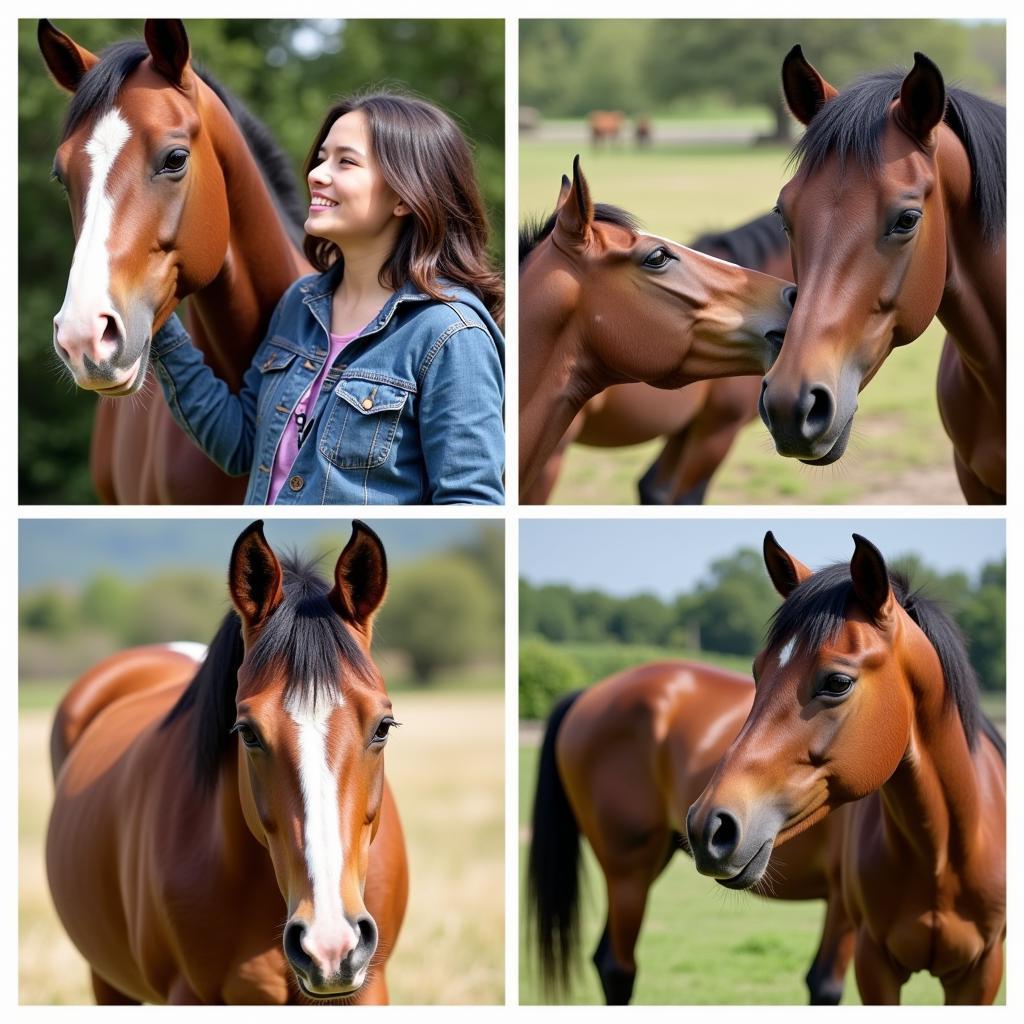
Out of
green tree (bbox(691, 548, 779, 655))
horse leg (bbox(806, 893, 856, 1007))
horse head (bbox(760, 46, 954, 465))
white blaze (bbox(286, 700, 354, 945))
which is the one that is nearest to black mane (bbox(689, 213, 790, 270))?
Result: horse head (bbox(760, 46, 954, 465))

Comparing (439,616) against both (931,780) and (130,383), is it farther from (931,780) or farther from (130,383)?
(130,383)

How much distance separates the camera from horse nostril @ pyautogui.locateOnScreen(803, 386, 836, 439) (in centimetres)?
204

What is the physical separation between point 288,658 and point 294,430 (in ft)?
1.81

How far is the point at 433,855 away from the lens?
7684 millimetres

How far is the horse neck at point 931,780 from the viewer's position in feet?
8.28

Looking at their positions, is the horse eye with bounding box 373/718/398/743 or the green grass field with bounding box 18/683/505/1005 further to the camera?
the green grass field with bounding box 18/683/505/1005

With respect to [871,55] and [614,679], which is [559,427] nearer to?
[614,679]

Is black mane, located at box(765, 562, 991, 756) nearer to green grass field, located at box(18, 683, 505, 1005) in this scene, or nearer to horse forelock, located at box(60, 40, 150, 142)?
horse forelock, located at box(60, 40, 150, 142)

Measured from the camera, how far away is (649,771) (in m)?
4.36

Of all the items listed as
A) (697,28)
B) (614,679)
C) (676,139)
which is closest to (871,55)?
(697,28)

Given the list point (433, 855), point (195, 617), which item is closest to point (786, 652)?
point (433, 855)

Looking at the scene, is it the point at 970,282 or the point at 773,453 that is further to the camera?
the point at 773,453

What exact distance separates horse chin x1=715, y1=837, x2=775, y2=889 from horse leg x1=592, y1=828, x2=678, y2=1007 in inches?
84.5

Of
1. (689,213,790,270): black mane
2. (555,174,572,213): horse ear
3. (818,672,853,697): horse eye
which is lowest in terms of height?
(818,672,853,697): horse eye
